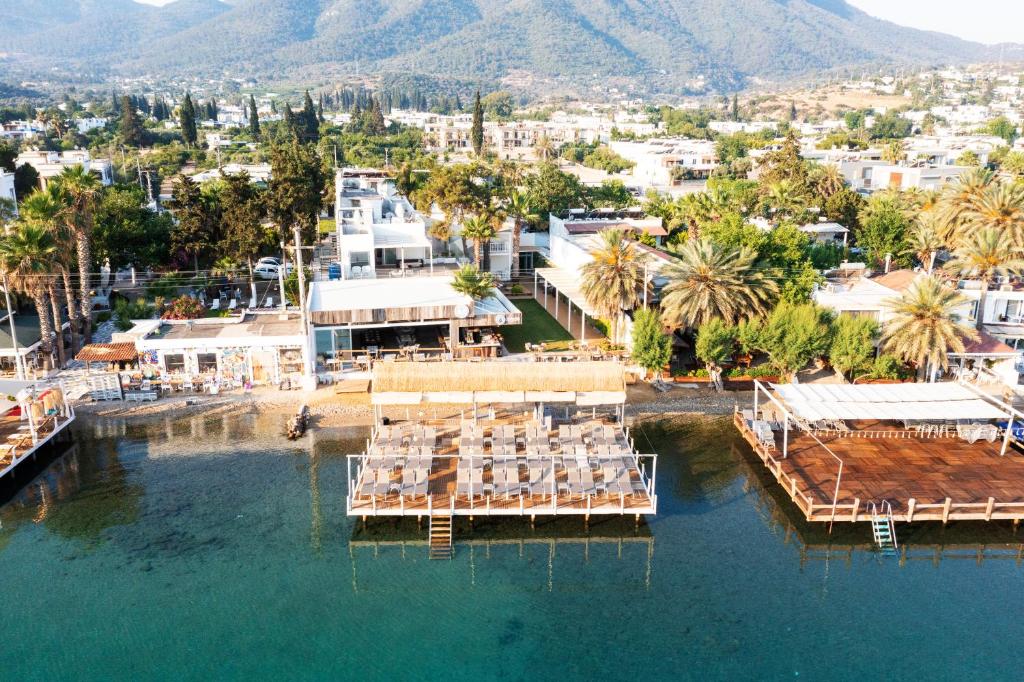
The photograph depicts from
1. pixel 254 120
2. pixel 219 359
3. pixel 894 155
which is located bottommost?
pixel 219 359

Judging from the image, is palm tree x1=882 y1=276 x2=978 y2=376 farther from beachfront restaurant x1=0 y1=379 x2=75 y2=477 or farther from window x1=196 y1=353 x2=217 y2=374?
beachfront restaurant x1=0 y1=379 x2=75 y2=477

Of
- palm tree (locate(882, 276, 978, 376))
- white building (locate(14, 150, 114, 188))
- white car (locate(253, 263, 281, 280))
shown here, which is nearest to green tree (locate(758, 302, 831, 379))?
palm tree (locate(882, 276, 978, 376))

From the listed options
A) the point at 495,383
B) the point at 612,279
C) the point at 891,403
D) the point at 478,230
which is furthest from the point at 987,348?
the point at 478,230

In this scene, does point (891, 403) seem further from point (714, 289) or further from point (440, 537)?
point (440, 537)

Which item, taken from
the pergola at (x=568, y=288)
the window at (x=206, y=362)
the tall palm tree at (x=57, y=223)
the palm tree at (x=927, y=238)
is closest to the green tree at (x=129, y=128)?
the tall palm tree at (x=57, y=223)

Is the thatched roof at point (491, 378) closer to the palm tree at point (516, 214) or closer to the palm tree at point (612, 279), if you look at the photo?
the palm tree at point (612, 279)
